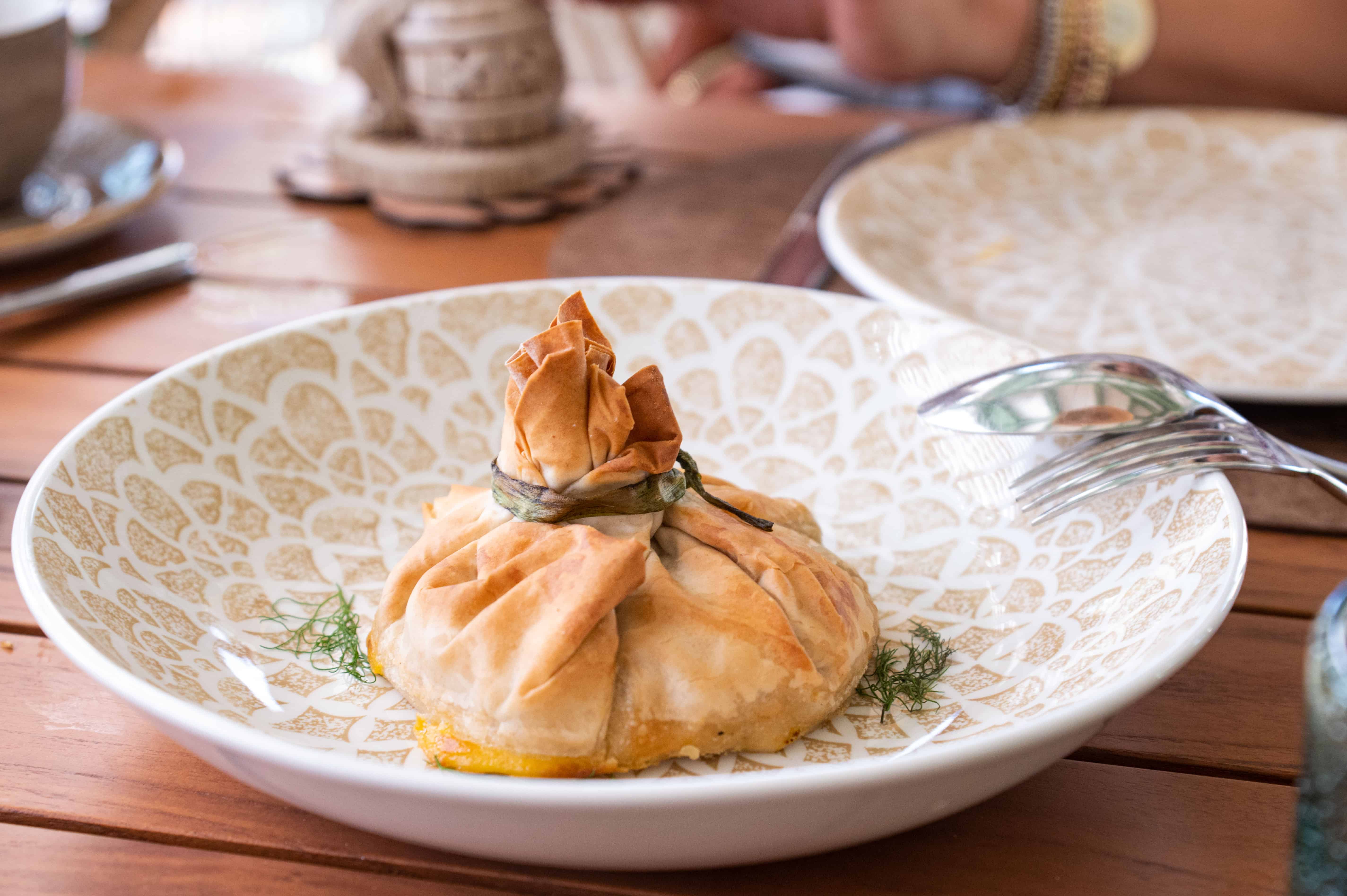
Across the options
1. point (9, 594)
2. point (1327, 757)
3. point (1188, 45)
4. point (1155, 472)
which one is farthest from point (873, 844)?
point (1188, 45)

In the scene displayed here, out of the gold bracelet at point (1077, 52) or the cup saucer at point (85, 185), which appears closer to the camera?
the cup saucer at point (85, 185)

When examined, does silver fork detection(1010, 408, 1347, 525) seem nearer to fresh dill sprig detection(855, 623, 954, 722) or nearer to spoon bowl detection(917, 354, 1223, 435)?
spoon bowl detection(917, 354, 1223, 435)

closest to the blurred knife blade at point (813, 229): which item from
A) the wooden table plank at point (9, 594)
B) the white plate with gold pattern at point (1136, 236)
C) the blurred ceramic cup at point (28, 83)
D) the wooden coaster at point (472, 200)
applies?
the white plate with gold pattern at point (1136, 236)

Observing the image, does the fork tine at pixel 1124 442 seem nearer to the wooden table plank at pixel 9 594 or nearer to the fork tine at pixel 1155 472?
the fork tine at pixel 1155 472

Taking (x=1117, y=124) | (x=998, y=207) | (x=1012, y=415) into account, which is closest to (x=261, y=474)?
(x=1012, y=415)

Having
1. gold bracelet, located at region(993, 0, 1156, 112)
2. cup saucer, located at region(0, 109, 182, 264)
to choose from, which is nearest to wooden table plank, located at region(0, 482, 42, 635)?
cup saucer, located at region(0, 109, 182, 264)

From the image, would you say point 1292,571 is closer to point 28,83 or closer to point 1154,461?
point 1154,461
